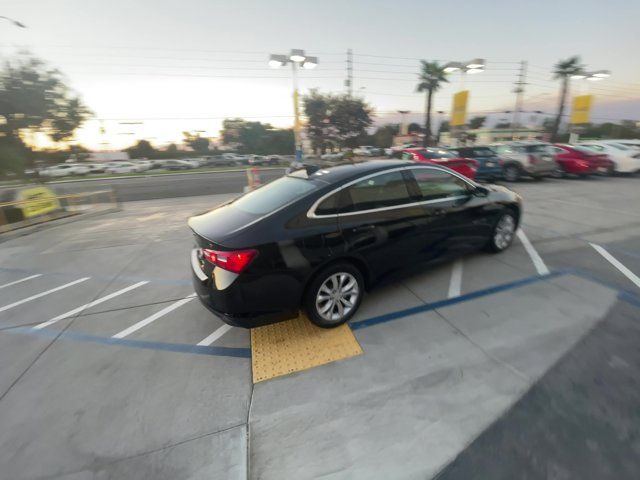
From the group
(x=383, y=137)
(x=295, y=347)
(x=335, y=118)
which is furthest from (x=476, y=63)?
(x=383, y=137)

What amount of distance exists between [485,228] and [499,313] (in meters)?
1.56

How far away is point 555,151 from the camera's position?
13406mm

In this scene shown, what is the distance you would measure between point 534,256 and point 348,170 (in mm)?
3703

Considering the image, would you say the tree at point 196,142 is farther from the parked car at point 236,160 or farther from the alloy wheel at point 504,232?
the alloy wheel at point 504,232

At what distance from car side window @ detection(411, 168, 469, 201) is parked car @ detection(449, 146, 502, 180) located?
9357 millimetres

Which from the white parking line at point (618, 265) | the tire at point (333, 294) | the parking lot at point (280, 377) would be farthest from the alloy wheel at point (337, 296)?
the white parking line at point (618, 265)

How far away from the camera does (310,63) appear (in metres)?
16.3

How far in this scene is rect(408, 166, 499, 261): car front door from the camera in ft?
12.7

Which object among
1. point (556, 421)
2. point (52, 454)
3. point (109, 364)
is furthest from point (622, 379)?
point (109, 364)

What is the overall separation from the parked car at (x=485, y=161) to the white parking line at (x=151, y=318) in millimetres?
12021

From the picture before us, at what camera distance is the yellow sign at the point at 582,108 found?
25.5 m

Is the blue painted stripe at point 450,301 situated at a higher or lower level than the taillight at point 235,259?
lower

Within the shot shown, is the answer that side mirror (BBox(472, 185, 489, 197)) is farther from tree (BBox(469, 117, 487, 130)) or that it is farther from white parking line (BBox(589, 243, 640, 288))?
tree (BBox(469, 117, 487, 130))

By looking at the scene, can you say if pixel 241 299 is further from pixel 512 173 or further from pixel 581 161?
pixel 581 161
